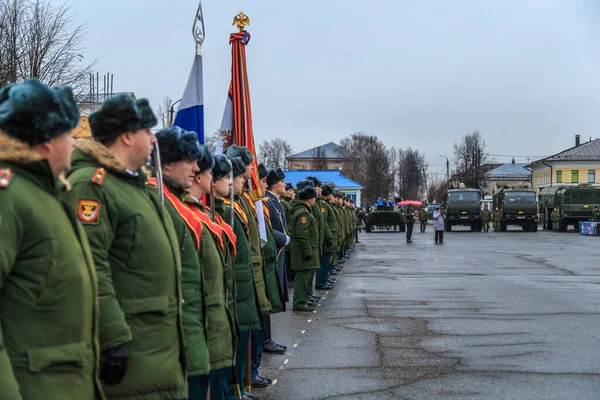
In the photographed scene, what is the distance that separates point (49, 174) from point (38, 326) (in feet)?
1.80

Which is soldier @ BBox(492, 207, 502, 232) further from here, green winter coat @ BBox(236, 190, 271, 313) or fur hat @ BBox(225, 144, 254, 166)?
fur hat @ BBox(225, 144, 254, 166)

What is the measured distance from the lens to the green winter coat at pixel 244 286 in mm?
6207

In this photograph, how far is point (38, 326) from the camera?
2.81m

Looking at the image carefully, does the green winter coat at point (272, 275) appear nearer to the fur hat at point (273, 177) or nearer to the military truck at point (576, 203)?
the fur hat at point (273, 177)

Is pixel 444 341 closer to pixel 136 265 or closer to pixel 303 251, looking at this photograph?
pixel 303 251

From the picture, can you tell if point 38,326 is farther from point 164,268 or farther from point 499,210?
point 499,210

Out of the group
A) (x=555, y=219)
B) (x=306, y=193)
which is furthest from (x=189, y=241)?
(x=555, y=219)

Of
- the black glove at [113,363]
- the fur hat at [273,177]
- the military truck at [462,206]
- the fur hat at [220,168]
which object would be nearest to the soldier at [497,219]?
the military truck at [462,206]

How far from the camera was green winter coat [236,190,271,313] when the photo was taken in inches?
275

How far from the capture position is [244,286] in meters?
6.23

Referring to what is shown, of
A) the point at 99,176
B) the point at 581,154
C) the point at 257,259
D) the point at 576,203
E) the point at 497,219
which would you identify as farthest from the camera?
the point at 581,154

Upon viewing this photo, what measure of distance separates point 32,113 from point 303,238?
9.20 m

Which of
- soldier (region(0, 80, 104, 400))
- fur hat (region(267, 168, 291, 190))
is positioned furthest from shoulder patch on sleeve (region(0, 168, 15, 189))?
fur hat (region(267, 168, 291, 190))

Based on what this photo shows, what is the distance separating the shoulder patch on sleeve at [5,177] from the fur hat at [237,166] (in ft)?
12.5
